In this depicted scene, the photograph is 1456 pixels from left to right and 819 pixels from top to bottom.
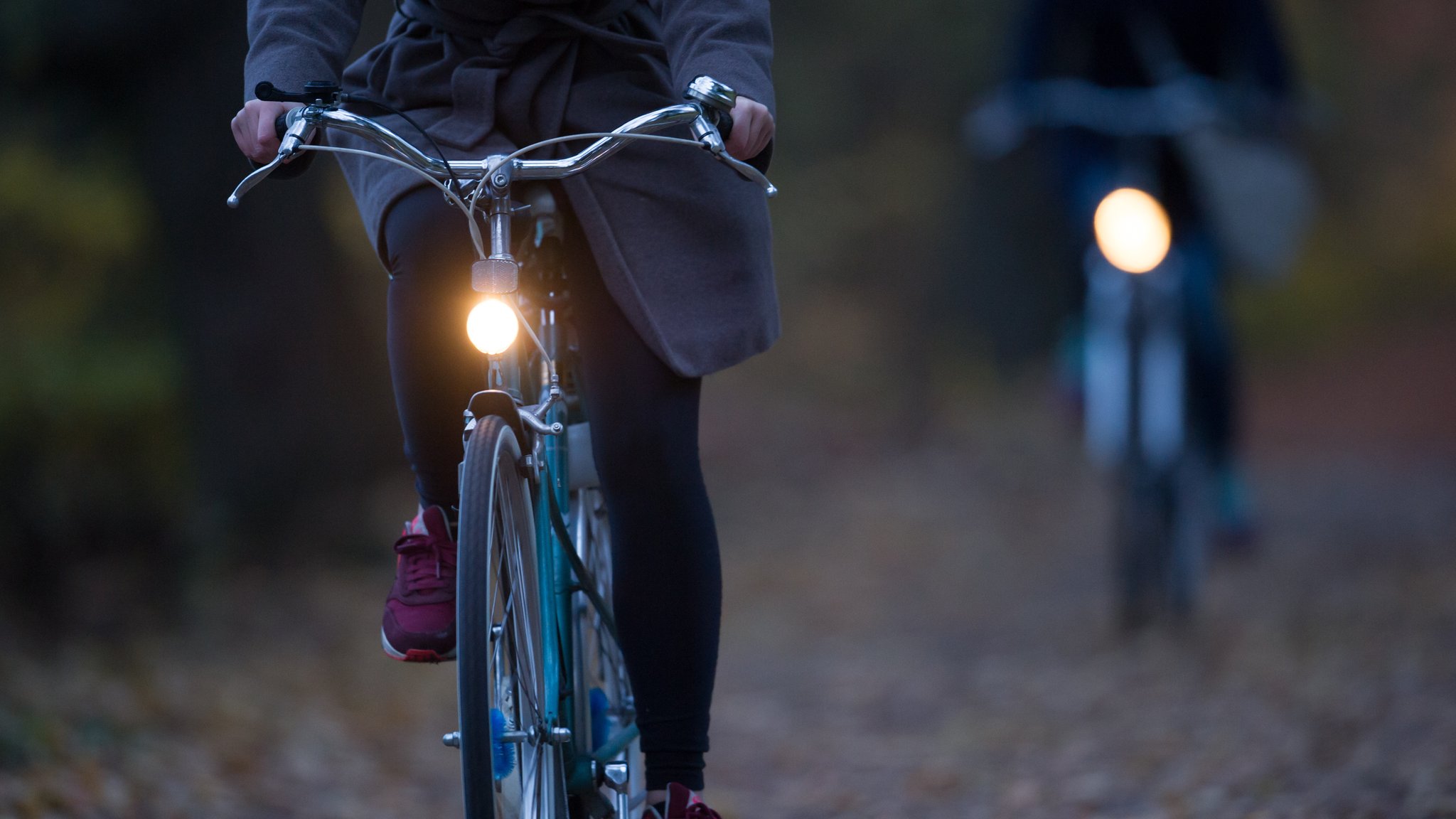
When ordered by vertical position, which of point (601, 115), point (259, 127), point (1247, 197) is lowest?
point (259, 127)

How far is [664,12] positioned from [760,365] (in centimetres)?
1237

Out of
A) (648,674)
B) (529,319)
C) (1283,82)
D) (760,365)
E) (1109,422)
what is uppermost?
(760,365)

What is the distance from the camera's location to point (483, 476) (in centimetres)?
192

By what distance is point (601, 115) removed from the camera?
7.56 feet

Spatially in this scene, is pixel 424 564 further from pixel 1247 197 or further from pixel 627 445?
pixel 1247 197

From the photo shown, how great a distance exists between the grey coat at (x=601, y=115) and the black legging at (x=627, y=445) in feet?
0.16

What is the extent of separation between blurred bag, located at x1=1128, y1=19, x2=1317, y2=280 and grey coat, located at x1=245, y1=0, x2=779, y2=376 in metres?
3.13

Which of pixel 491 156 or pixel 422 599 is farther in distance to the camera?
pixel 422 599

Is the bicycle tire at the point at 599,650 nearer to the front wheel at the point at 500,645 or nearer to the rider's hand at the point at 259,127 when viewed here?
the front wheel at the point at 500,645

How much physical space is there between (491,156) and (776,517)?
6925mm

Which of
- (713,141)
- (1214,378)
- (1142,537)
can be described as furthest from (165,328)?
(713,141)

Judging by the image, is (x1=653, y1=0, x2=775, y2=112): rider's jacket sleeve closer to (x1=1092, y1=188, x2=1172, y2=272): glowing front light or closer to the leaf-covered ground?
the leaf-covered ground

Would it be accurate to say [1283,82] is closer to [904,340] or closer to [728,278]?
[728,278]

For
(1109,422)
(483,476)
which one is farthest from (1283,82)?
(483,476)
